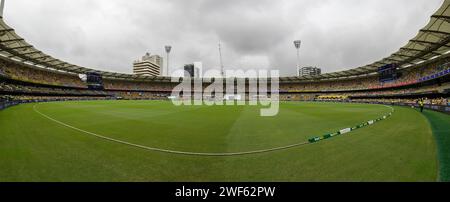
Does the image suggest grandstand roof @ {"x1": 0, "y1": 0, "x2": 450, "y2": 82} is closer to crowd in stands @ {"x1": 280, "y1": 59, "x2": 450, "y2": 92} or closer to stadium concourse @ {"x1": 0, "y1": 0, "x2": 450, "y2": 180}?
stadium concourse @ {"x1": 0, "y1": 0, "x2": 450, "y2": 180}

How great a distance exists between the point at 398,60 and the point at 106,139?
60.1 meters

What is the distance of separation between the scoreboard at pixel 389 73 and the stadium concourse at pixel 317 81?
4.32 feet

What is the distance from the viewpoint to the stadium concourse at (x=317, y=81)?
26.4 metres

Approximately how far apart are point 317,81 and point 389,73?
1203 inches

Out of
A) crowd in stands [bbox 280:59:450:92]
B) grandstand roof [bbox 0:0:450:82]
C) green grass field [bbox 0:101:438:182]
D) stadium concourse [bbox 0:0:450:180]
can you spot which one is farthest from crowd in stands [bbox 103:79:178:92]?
green grass field [bbox 0:101:438:182]

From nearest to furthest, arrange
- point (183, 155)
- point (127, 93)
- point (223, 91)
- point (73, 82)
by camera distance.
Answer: point (183, 155)
point (73, 82)
point (127, 93)
point (223, 91)

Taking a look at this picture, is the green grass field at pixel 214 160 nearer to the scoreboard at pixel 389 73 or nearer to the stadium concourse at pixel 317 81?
the stadium concourse at pixel 317 81

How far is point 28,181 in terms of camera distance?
3893mm

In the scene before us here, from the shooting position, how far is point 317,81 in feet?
256

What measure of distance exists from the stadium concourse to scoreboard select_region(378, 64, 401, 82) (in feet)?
4.32

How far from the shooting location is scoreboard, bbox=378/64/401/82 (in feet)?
152

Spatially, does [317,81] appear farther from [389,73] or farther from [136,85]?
[136,85]
